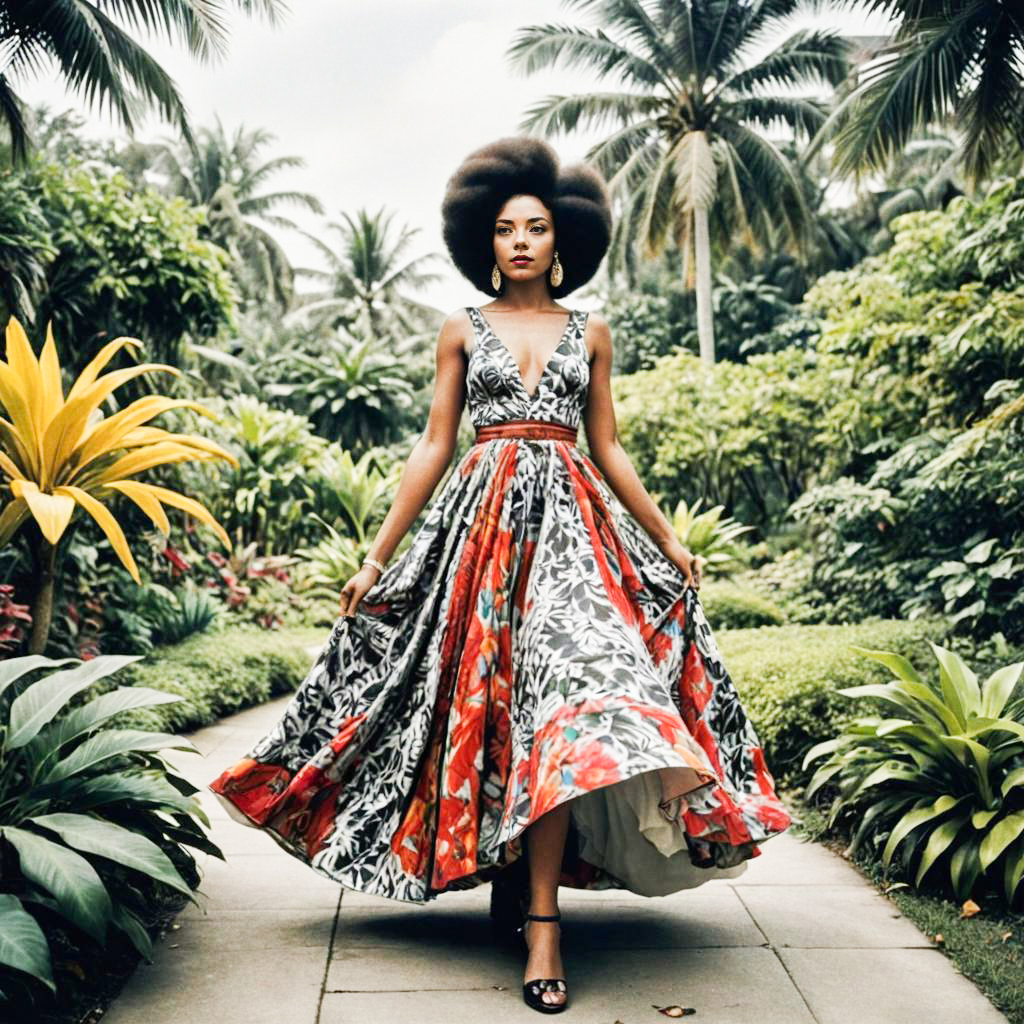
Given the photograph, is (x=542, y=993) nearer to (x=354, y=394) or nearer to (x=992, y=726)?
(x=992, y=726)

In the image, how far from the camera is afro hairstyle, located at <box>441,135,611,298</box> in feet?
10.3

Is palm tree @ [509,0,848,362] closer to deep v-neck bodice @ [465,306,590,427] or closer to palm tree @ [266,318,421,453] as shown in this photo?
palm tree @ [266,318,421,453]

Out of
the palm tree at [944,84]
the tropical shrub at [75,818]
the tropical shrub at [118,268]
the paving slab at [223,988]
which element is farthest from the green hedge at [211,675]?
the palm tree at [944,84]

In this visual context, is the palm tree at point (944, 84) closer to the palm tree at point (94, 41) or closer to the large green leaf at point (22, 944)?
the palm tree at point (94, 41)

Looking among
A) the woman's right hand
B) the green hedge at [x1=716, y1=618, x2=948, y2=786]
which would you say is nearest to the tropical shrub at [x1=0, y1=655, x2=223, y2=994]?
the woman's right hand

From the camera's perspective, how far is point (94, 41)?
27.5 ft

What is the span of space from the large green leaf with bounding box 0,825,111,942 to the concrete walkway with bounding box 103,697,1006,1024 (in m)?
0.29

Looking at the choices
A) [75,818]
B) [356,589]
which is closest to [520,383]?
[356,589]

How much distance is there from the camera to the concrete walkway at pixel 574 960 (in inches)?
96.1

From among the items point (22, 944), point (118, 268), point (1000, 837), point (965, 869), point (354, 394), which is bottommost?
point (965, 869)

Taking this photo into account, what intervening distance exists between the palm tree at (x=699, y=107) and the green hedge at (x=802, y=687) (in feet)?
40.3

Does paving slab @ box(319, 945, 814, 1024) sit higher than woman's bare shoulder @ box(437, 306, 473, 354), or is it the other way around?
woman's bare shoulder @ box(437, 306, 473, 354)

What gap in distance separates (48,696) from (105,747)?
9.3 inches

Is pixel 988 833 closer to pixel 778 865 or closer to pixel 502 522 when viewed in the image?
pixel 778 865
